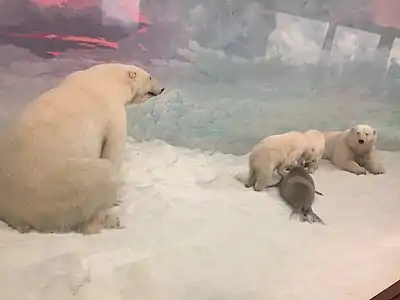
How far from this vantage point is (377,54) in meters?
2.54

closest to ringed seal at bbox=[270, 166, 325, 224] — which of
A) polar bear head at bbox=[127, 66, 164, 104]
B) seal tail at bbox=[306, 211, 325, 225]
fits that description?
seal tail at bbox=[306, 211, 325, 225]

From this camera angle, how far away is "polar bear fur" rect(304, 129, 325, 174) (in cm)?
212

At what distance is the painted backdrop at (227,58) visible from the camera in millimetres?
2203

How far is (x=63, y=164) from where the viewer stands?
5.05ft

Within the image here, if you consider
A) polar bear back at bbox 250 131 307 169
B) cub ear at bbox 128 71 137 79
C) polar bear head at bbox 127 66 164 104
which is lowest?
polar bear back at bbox 250 131 307 169

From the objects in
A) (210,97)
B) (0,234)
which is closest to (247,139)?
(210,97)

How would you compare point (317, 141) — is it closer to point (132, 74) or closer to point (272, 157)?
point (272, 157)

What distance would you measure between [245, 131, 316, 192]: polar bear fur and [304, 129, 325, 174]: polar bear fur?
0.19 feet

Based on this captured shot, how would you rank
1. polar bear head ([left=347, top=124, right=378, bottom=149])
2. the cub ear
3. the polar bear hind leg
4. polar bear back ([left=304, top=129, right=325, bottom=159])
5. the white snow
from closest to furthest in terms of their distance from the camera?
the white snow, the polar bear hind leg, the cub ear, polar bear back ([left=304, top=129, right=325, bottom=159]), polar bear head ([left=347, top=124, right=378, bottom=149])

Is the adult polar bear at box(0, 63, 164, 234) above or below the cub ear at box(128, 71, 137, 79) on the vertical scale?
below

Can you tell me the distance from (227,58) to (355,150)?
0.60 m

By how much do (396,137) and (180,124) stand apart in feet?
2.89

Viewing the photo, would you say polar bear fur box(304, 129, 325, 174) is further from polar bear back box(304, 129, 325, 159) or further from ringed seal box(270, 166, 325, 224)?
ringed seal box(270, 166, 325, 224)

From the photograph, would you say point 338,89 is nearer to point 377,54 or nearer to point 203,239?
point 377,54
